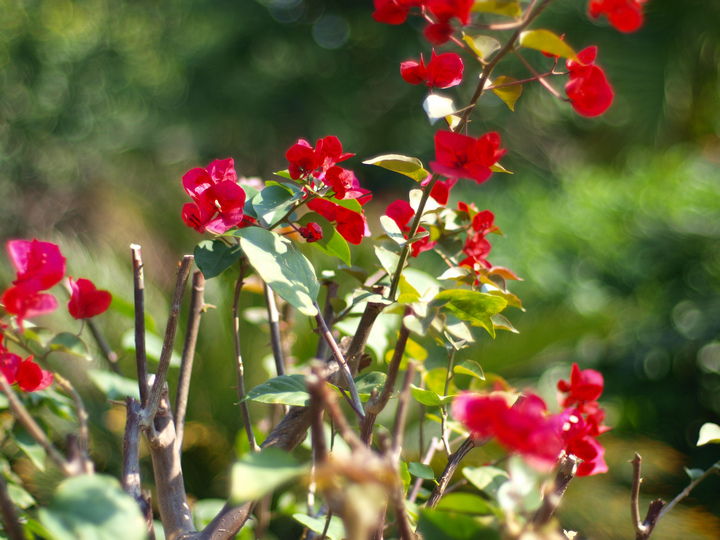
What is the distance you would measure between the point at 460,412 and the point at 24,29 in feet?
13.8

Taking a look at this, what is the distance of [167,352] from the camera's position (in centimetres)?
31

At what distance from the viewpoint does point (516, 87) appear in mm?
276

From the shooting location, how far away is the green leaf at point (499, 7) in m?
0.21

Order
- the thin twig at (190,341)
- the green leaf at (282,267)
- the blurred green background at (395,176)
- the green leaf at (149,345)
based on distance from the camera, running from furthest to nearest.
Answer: the blurred green background at (395,176) < the green leaf at (149,345) < the thin twig at (190,341) < the green leaf at (282,267)

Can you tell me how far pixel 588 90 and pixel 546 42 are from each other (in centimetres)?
6

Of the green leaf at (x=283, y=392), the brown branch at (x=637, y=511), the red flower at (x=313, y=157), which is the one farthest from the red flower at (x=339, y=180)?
the brown branch at (x=637, y=511)

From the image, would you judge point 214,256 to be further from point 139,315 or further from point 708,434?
point 708,434

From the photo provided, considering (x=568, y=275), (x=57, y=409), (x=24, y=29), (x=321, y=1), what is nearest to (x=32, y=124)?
(x=24, y=29)

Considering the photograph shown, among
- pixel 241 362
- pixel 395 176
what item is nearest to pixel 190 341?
pixel 241 362

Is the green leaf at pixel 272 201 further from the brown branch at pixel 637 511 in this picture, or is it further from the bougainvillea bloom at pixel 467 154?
the brown branch at pixel 637 511

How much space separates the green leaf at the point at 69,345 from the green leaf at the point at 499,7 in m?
0.26

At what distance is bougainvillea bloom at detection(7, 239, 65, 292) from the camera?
26 cm

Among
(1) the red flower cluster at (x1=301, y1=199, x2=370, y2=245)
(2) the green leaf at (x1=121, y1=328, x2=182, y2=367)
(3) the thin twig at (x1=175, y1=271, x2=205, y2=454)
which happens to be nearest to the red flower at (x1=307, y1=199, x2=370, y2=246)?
(1) the red flower cluster at (x1=301, y1=199, x2=370, y2=245)

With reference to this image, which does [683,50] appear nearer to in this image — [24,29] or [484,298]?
[484,298]
